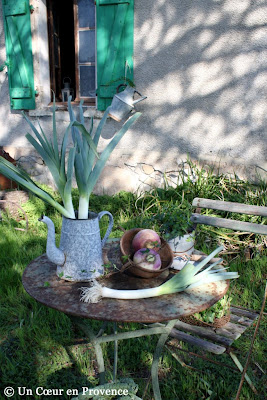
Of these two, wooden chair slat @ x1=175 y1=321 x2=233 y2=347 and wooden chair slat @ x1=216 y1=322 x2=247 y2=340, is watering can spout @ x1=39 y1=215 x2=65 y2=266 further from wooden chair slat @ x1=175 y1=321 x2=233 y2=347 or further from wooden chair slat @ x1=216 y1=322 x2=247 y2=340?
A: wooden chair slat @ x1=216 y1=322 x2=247 y2=340

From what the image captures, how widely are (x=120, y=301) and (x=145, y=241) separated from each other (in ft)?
0.98

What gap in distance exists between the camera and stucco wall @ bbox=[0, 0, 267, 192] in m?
3.78

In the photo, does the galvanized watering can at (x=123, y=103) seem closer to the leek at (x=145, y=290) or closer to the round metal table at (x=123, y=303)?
the round metal table at (x=123, y=303)

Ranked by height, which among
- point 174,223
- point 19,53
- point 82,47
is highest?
point 82,47

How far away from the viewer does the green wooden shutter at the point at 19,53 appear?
4.59 metres

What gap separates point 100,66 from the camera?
4359 millimetres

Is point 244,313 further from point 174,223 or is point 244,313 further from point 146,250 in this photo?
point 146,250

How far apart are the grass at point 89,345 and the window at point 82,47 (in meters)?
1.86

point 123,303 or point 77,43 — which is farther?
point 77,43

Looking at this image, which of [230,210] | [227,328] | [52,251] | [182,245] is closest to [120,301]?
[52,251]

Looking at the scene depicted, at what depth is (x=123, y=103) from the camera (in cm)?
409

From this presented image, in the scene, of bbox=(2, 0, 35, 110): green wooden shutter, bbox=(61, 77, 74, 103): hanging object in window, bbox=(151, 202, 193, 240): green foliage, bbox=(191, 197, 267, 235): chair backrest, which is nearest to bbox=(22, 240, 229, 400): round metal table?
bbox=(151, 202, 193, 240): green foliage

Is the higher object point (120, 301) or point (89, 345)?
point (120, 301)

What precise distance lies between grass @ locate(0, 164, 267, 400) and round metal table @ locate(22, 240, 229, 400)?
1.51 feet
